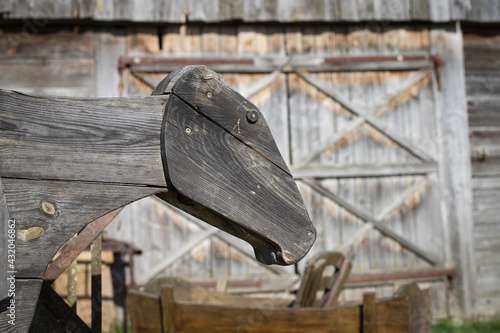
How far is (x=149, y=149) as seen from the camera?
1278mm

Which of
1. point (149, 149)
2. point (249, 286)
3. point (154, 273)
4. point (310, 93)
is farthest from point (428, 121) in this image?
point (149, 149)

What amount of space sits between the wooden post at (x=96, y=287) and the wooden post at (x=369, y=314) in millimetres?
1533

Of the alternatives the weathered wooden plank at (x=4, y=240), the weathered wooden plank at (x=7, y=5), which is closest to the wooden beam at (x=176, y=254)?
the weathered wooden plank at (x=7, y=5)

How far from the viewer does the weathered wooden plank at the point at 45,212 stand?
3.73 ft

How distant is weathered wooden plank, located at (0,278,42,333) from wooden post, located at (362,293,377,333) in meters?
2.18

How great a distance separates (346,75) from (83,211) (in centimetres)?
504

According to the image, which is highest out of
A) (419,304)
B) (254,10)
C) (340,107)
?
(254,10)

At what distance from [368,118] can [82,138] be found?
4.95m

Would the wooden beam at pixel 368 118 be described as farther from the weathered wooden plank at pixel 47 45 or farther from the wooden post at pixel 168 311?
the wooden post at pixel 168 311

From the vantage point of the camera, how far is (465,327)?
18.2ft

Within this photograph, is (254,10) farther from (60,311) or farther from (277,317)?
(60,311)

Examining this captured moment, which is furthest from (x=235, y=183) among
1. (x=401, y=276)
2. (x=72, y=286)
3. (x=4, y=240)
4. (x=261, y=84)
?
(x=401, y=276)

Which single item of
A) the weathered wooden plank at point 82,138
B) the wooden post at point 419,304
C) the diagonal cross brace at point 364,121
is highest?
the diagonal cross brace at point 364,121

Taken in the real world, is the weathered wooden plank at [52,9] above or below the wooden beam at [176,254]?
above
